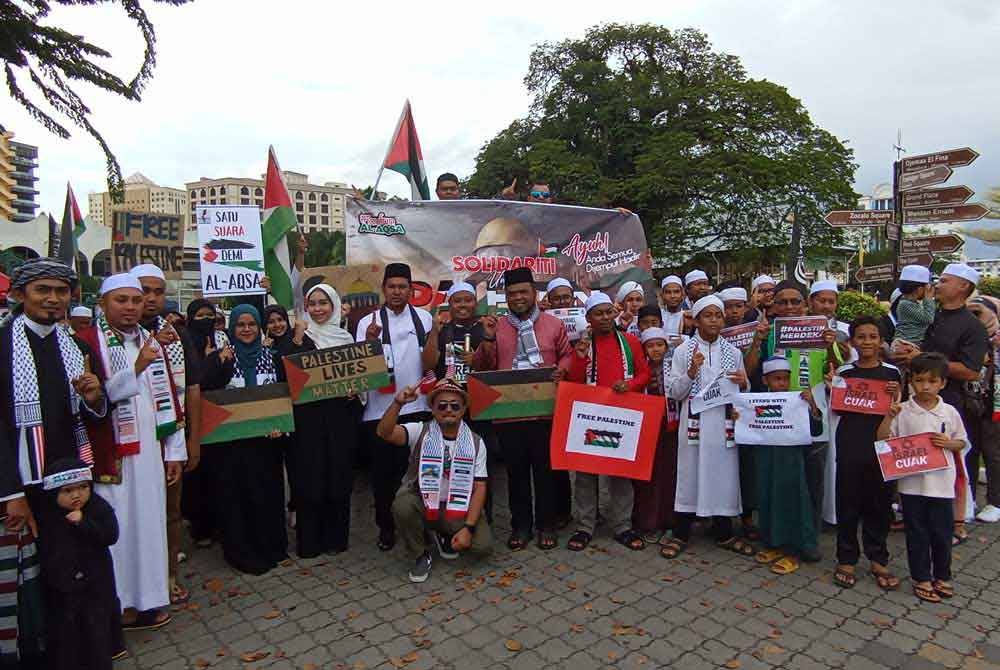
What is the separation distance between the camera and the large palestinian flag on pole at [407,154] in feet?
28.9

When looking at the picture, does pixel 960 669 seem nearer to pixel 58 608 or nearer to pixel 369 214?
pixel 58 608

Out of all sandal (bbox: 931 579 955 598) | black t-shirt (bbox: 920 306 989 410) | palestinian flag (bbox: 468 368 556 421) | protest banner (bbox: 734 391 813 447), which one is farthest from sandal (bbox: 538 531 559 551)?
black t-shirt (bbox: 920 306 989 410)

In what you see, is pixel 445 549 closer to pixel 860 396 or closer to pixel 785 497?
pixel 785 497

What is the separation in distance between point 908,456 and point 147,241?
6.59 meters

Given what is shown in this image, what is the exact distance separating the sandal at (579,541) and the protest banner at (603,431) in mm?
592

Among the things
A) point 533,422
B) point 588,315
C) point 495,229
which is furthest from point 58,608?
point 495,229

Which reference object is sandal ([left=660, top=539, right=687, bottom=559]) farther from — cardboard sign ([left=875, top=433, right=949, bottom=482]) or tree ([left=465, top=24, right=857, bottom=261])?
tree ([left=465, top=24, right=857, bottom=261])

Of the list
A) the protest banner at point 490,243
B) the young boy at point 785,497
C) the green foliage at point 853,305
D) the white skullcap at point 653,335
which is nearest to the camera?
the young boy at point 785,497

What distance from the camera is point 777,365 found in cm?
480

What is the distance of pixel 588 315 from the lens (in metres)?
5.15

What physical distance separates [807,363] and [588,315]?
5.51ft

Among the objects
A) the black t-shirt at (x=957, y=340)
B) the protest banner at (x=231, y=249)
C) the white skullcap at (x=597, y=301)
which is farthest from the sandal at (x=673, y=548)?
the protest banner at (x=231, y=249)

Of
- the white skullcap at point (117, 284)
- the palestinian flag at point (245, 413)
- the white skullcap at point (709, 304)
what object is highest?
the white skullcap at point (117, 284)

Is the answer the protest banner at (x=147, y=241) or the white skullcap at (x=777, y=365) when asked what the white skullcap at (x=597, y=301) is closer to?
the white skullcap at (x=777, y=365)
